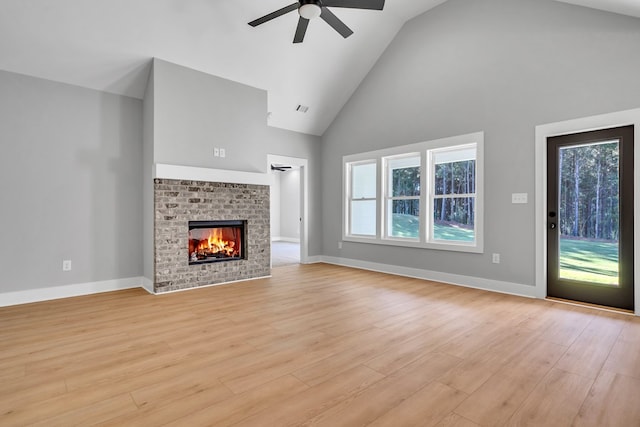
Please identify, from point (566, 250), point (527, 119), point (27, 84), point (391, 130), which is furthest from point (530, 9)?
point (27, 84)

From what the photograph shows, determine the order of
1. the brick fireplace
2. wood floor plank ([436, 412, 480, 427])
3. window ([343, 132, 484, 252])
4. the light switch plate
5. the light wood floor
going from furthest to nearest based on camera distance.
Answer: window ([343, 132, 484, 252]) → the brick fireplace → the light switch plate → the light wood floor → wood floor plank ([436, 412, 480, 427])

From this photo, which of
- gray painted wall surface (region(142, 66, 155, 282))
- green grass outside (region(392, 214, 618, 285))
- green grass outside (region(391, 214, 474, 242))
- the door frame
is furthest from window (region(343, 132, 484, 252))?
gray painted wall surface (region(142, 66, 155, 282))

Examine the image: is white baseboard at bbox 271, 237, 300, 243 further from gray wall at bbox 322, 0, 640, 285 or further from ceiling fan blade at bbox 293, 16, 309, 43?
ceiling fan blade at bbox 293, 16, 309, 43

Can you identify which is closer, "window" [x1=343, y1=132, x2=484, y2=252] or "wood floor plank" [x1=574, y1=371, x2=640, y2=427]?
"wood floor plank" [x1=574, y1=371, x2=640, y2=427]

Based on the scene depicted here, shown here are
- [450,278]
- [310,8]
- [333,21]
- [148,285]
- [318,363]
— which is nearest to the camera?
[318,363]

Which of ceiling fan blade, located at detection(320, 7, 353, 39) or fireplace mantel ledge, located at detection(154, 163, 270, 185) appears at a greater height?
ceiling fan blade, located at detection(320, 7, 353, 39)

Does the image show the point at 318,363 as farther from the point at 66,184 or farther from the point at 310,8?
the point at 66,184

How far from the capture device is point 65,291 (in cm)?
414

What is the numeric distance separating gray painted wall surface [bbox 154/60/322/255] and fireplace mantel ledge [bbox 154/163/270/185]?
7.1 inches

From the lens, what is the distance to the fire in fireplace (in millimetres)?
4734

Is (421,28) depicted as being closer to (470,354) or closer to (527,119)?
(527,119)

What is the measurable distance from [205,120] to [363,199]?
124 inches

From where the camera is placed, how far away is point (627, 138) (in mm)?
3445

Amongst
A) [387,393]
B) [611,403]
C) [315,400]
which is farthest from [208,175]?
[611,403]
